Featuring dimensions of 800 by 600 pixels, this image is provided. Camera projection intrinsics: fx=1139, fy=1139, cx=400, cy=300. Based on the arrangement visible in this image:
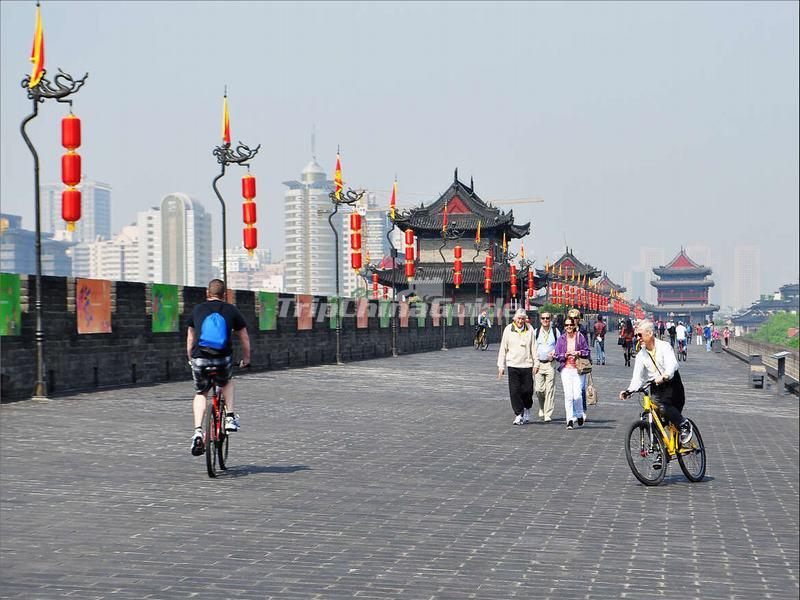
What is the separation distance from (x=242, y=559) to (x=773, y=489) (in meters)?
5.02

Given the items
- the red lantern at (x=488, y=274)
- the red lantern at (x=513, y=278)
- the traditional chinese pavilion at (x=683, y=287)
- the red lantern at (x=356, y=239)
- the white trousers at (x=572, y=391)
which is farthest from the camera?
the traditional chinese pavilion at (x=683, y=287)

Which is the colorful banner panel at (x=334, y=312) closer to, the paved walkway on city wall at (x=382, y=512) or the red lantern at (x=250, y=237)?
the red lantern at (x=250, y=237)

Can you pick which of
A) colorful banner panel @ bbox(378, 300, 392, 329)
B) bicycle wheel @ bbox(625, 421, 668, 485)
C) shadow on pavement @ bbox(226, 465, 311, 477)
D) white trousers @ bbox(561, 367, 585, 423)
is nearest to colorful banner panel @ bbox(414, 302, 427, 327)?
colorful banner panel @ bbox(378, 300, 392, 329)

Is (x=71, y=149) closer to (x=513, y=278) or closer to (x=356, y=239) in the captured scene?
(x=356, y=239)

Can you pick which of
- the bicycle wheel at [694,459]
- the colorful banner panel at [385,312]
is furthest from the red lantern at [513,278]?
the bicycle wheel at [694,459]

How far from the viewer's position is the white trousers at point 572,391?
1470 centimetres

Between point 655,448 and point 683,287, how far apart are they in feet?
558

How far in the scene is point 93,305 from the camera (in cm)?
2003

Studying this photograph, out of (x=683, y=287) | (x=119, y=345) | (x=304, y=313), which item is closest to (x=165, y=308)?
(x=119, y=345)

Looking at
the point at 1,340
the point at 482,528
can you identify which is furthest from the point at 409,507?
the point at 1,340

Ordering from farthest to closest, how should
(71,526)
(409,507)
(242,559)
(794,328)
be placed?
(794,328)
(409,507)
(71,526)
(242,559)

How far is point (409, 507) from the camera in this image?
8.45m

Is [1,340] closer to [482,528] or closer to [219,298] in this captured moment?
[219,298]

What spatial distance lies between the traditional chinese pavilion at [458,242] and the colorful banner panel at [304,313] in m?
39.9
